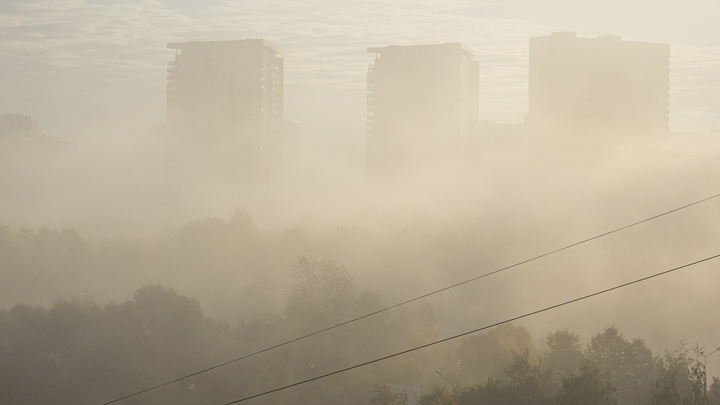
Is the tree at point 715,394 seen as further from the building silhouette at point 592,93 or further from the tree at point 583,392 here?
the building silhouette at point 592,93

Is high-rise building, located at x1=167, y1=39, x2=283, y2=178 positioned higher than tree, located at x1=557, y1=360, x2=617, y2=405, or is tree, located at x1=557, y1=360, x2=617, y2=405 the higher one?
high-rise building, located at x1=167, y1=39, x2=283, y2=178

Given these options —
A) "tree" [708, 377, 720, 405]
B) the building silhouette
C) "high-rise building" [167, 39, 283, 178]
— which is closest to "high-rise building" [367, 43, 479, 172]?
the building silhouette

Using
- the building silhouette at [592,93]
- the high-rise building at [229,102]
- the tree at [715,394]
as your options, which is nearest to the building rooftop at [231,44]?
the high-rise building at [229,102]

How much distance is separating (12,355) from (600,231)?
81.9 meters

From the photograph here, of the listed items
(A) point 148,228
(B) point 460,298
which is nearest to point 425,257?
(B) point 460,298

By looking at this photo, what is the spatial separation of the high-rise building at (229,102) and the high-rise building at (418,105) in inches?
687

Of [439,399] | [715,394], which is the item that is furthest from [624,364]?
[439,399]

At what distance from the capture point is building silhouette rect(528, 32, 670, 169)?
115 metres

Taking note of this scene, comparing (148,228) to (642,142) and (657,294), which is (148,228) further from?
(642,142)

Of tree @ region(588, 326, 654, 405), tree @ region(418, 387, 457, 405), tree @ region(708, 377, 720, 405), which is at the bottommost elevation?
tree @ region(708, 377, 720, 405)

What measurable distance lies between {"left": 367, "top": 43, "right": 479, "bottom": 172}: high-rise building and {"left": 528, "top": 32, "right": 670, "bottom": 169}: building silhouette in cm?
1221

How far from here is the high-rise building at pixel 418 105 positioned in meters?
113

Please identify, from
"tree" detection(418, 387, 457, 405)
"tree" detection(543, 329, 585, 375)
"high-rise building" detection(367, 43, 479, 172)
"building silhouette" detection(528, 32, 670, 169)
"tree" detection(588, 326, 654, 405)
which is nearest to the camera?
"tree" detection(418, 387, 457, 405)

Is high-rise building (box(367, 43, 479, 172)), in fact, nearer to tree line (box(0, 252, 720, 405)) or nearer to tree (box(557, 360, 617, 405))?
tree line (box(0, 252, 720, 405))
